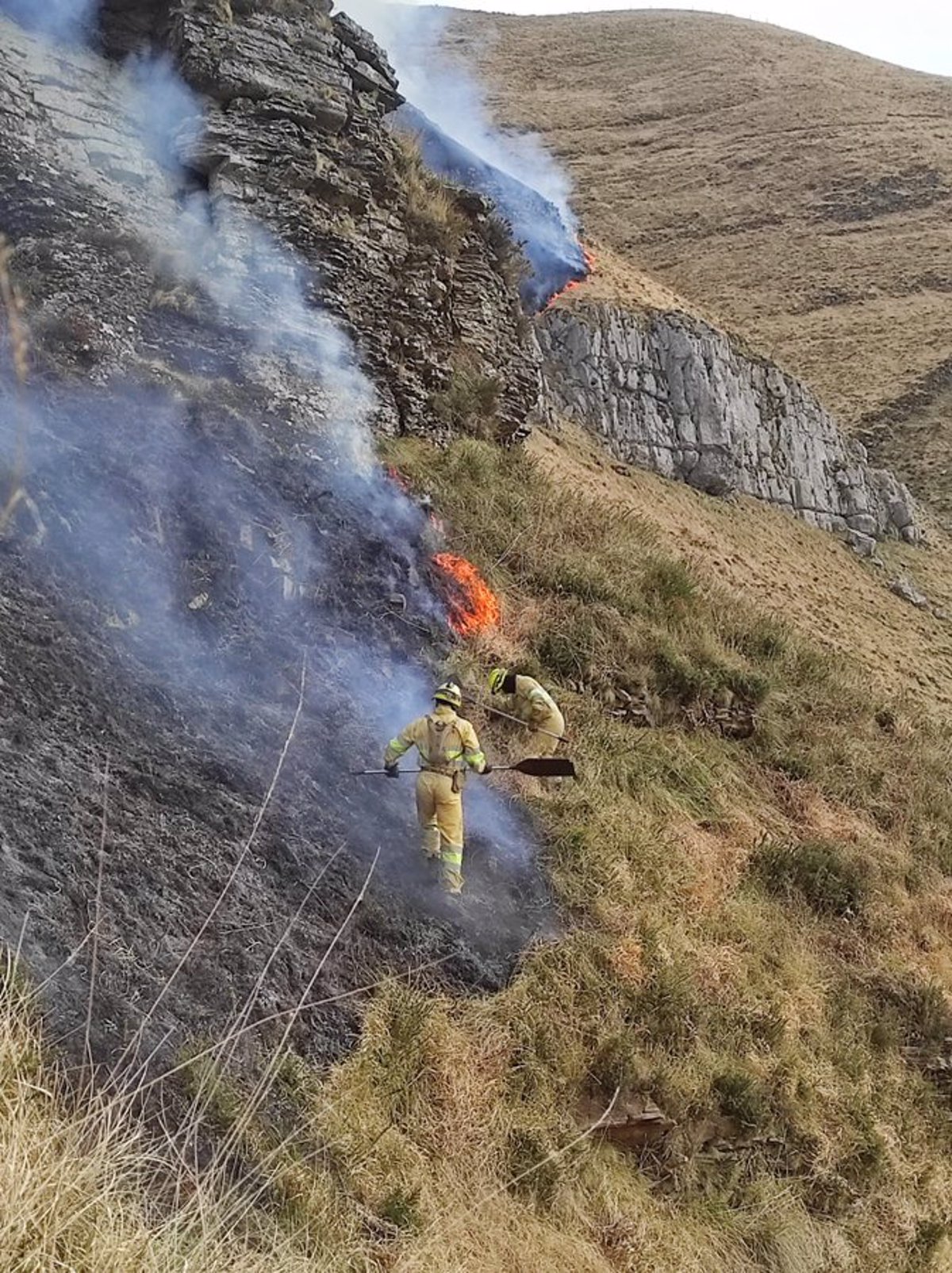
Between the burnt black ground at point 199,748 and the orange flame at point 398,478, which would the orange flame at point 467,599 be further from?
the orange flame at point 398,478

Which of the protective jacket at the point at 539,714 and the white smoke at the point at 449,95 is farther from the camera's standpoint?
the white smoke at the point at 449,95

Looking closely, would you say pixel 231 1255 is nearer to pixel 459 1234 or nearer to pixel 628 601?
pixel 459 1234

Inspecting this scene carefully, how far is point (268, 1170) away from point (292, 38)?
43.1ft

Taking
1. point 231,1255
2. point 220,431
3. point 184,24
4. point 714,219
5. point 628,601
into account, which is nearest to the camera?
point 231,1255

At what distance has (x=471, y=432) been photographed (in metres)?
12.7

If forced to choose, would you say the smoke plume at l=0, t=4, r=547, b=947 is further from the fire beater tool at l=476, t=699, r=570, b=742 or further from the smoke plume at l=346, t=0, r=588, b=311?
the smoke plume at l=346, t=0, r=588, b=311

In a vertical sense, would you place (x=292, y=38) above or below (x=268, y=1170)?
above

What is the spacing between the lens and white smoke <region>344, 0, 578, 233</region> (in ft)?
132

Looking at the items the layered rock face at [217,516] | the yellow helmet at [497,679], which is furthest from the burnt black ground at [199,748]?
the yellow helmet at [497,679]

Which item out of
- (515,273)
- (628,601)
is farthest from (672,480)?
(628,601)

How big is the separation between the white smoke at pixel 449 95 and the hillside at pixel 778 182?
4.98 ft

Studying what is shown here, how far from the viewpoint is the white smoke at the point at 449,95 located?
→ 40.1 metres

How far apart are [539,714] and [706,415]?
1676 centimetres

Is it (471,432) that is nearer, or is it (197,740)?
(197,740)
